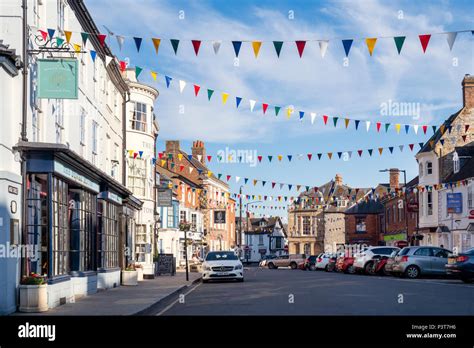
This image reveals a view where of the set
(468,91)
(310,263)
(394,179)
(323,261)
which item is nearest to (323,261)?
(323,261)

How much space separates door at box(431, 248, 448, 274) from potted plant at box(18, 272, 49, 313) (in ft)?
68.8

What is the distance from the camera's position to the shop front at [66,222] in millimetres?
17016

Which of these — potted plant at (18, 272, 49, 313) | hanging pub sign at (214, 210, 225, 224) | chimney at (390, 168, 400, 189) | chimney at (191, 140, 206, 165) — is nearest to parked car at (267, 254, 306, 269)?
hanging pub sign at (214, 210, 225, 224)

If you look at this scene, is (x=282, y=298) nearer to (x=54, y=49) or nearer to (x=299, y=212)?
(x=54, y=49)

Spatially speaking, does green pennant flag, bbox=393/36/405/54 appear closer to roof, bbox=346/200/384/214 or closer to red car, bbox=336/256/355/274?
red car, bbox=336/256/355/274

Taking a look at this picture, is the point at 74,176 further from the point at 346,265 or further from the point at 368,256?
the point at 346,265

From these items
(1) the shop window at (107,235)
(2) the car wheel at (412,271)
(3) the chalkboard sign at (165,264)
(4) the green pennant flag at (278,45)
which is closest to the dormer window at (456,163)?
(2) the car wheel at (412,271)

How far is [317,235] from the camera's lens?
3748 inches

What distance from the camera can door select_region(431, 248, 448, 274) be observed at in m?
32.1

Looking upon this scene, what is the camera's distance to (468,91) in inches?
2028

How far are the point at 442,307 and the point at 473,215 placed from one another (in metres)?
27.4
